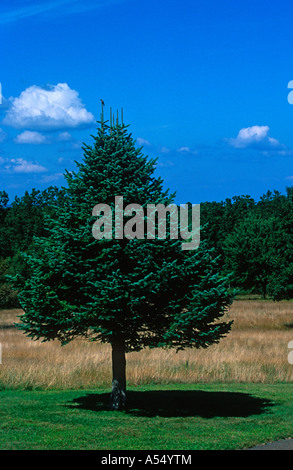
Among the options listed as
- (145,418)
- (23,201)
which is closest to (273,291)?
(145,418)

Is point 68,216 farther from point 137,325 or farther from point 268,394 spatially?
point 268,394

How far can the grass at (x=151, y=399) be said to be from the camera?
35.6 feet

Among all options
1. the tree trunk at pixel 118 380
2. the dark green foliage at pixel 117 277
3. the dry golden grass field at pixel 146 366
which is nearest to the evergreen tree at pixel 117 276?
the dark green foliage at pixel 117 277

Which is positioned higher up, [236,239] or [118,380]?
[236,239]

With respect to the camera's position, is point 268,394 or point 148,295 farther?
point 268,394

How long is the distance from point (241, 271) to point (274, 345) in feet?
143

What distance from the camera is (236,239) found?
Answer: 7425 centimetres

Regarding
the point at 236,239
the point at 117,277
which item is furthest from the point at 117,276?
the point at 236,239

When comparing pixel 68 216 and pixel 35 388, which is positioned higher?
pixel 68 216

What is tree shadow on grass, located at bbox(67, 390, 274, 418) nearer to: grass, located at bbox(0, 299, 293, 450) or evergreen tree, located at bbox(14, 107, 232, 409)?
grass, located at bbox(0, 299, 293, 450)

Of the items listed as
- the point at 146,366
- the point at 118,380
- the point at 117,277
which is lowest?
the point at 146,366

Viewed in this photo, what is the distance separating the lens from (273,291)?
137 ft

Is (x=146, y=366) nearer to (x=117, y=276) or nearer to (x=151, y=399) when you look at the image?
(x=151, y=399)

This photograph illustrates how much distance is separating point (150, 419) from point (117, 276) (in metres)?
3.12
